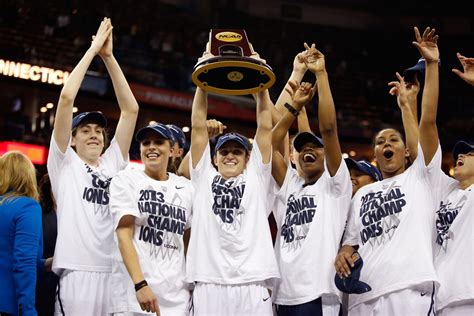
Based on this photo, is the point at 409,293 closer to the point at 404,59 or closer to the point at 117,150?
the point at 117,150

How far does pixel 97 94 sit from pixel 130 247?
34.5 feet

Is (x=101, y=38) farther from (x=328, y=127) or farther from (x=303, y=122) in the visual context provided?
(x=328, y=127)

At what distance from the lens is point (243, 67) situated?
4074 mm

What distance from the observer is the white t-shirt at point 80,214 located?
168 inches

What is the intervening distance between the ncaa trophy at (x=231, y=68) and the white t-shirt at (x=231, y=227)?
376mm

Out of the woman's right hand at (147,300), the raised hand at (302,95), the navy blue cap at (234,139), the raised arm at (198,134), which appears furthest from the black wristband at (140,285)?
the raised hand at (302,95)

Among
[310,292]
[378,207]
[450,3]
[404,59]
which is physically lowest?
[310,292]

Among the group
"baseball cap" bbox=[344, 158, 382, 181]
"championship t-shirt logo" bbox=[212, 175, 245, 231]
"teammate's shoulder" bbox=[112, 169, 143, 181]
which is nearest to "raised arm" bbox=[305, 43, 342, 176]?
"championship t-shirt logo" bbox=[212, 175, 245, 231]

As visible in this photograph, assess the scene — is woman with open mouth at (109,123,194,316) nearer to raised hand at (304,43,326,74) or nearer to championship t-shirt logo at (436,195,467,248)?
raised hand at (304,43,326,74)

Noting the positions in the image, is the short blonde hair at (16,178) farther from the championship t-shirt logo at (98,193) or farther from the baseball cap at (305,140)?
the baseball cap at (305,140)

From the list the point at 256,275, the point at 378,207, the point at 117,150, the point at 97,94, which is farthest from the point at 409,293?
the point at 97,94

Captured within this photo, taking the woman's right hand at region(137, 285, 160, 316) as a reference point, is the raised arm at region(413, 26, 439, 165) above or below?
above

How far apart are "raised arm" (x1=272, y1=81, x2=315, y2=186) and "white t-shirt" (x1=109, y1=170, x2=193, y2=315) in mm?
713

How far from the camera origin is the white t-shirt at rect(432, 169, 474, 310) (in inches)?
163
